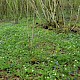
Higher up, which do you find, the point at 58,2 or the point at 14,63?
the point at 58,2

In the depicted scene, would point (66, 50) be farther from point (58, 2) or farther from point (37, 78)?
point (58, 2)

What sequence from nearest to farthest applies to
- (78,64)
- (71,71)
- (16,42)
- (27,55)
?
(71,71) → (78,64) → (27,55) → (16,42)

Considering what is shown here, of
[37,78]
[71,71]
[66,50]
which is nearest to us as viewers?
[37,78]

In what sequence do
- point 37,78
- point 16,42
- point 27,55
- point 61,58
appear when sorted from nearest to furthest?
point 37,78, point 61,58, point 27,55, point 16,42

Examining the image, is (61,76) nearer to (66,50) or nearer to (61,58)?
(61,58)

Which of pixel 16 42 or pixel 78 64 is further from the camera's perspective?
pixel 16 42

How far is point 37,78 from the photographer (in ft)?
20.2

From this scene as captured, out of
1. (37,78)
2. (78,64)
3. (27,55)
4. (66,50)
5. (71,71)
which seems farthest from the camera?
(66,50)

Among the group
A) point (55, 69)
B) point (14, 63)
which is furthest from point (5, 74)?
point (55, 69)

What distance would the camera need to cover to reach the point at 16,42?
10781 mm

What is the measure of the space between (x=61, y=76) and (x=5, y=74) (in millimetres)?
1846

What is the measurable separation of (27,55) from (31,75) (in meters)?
2.02

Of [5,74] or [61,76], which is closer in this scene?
[61,76]

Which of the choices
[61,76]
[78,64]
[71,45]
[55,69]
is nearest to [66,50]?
[71,45]
